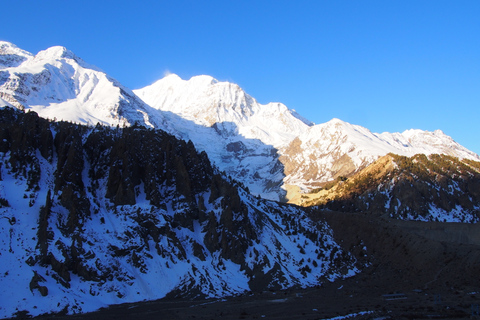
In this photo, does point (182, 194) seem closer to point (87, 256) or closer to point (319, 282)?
point (87, 256)

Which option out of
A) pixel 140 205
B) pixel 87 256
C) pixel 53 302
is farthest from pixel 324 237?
pixel 53 302

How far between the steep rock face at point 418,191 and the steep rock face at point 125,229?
1905 inches

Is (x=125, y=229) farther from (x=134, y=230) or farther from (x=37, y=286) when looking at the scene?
(x=37, y=286)

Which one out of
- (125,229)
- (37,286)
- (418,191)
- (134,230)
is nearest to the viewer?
(37,286)

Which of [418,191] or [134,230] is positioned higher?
[134,230]

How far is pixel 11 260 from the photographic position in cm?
4953

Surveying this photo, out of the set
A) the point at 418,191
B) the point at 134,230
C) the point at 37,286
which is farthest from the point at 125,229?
the point at 418,191

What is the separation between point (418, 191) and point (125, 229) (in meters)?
96.6

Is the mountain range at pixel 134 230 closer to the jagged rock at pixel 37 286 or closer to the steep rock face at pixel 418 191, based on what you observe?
the jagged rock at pixel 37 286

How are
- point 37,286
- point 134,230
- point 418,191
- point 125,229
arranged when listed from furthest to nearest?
point 418,191 < point 134,230 < point 125,229 < point 37,286

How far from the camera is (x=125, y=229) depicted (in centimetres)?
6162

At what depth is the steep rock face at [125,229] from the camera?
2015 inches

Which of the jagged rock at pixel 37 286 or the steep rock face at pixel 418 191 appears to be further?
the steep rock face at pixel 418 191

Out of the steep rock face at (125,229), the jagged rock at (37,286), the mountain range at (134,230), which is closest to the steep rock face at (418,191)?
the mountain range at (134,230)
